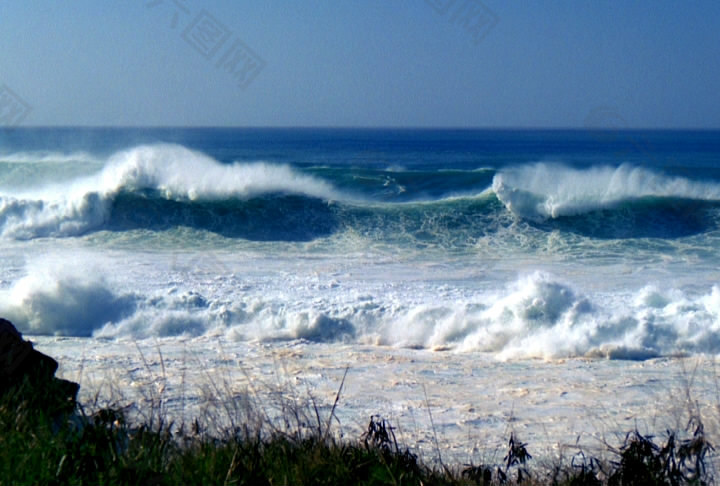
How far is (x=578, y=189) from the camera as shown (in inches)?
638

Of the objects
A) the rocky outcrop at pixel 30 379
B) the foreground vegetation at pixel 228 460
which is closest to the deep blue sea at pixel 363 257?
the rocky outcrop at pixel 30 379

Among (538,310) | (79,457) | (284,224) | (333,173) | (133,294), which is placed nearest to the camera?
(79,457)

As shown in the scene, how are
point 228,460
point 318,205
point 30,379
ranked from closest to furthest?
point 228,460 < point 30,379 < point 318,205

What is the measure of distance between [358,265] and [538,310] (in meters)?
3.97

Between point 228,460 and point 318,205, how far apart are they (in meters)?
12.7

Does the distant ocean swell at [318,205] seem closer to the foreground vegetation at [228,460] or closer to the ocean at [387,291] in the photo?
the ocean at [387,291]

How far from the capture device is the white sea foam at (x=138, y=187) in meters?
14.1

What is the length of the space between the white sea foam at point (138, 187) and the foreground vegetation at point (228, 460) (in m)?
11.7

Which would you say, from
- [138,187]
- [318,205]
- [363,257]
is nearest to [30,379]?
[363,257]

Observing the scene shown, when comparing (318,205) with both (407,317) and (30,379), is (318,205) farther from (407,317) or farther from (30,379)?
(30,379)

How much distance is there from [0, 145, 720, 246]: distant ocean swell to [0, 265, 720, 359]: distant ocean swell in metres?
5.15

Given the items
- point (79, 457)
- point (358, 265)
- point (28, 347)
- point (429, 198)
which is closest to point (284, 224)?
point (358, 265)

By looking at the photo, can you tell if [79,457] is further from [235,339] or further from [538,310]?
[538,310]

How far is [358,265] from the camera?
11.0 m
